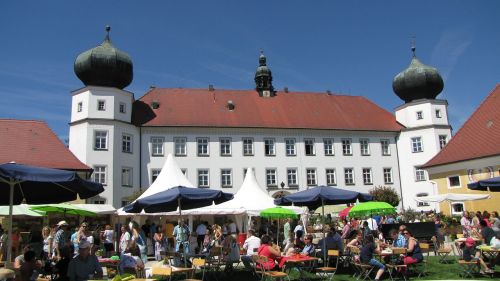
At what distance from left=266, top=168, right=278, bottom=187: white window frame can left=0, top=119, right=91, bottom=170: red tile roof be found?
14279 millimetres

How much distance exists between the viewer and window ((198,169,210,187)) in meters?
37.1

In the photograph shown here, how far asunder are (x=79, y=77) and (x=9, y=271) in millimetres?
30826

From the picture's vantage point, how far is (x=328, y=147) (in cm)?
4016

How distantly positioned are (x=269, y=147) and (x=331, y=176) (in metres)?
5.81

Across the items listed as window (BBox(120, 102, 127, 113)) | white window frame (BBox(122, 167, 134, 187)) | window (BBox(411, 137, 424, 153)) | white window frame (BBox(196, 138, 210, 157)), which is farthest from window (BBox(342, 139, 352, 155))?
window (BBox(120, 102, 127, 113))

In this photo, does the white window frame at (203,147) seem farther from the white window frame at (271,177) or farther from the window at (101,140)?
the window at (101,140)

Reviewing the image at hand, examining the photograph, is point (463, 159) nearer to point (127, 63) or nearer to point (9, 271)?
point (127, 63)

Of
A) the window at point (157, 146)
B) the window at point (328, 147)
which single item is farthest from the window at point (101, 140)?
the window at point (328, 147)

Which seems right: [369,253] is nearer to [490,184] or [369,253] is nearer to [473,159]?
[490,184]

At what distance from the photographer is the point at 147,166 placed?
36.5 m

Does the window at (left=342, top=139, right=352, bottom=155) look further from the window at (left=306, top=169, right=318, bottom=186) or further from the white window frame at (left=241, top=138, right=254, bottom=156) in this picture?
the white window frame at (left=241, top=138, right=254, bottom=156)

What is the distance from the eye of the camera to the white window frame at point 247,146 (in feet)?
126

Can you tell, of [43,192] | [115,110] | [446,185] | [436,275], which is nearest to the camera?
[43,192]

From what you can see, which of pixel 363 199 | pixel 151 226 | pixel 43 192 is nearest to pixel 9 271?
pixel 43 192
